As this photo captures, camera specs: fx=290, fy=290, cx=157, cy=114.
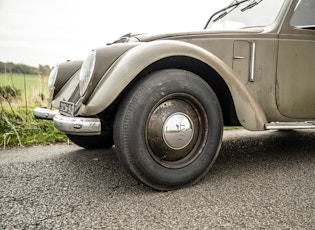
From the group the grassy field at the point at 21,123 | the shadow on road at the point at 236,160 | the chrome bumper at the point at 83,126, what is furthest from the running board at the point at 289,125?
the grassy field at the point at 21,123

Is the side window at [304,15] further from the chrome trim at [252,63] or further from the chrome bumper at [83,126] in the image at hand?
the chrome bumper at [83,126]

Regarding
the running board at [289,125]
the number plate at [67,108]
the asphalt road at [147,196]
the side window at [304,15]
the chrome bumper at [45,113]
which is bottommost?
the asphalt road at [147,196]

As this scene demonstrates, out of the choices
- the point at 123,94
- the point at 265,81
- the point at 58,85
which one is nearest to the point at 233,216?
the point at 123,94

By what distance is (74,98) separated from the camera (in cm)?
243

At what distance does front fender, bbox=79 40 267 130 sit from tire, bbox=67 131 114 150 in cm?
118

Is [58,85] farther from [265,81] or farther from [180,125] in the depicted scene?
[265,81]

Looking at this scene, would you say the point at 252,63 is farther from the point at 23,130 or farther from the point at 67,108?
the point at 23,130

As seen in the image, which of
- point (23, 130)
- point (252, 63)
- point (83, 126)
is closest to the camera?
point (83, 126)

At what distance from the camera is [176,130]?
202cm

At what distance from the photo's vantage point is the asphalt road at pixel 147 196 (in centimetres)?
154

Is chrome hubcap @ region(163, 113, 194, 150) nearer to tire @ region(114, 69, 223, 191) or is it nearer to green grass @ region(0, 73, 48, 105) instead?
tire @ region(114, 69, 223, 191)

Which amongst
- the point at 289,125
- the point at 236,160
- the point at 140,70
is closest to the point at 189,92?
the point at 140,70

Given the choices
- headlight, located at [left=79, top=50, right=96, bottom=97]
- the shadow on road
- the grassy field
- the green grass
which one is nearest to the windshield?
the shadow on road

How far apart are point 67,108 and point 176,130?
35.5 inches
